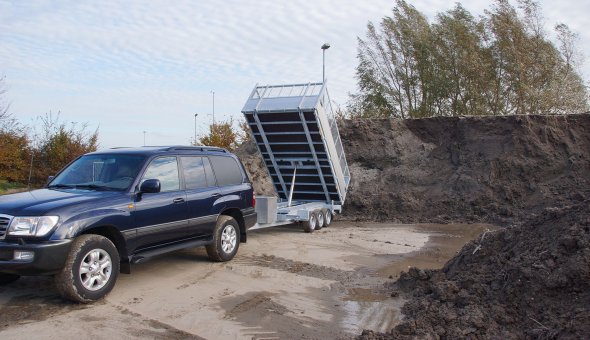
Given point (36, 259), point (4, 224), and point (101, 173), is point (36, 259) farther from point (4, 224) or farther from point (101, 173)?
point (101, 173)

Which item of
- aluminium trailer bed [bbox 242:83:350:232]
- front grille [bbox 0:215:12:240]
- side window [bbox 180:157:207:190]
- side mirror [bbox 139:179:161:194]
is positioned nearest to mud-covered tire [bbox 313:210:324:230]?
aluminium trailer bed [bbox 242:83:350:232]

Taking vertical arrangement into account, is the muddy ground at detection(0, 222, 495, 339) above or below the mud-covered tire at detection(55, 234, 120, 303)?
below

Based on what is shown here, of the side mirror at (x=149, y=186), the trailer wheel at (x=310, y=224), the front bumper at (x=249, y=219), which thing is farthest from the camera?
the trailer wheel at (x=310, y=224)

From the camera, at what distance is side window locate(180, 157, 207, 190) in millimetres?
8507

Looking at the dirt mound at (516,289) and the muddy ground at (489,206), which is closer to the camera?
the dirt mound at (516,289)

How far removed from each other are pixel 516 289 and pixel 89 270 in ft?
16.6

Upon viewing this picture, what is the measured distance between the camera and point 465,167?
1964 cm

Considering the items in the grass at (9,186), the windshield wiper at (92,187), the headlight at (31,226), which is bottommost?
the headlight at (31,226)

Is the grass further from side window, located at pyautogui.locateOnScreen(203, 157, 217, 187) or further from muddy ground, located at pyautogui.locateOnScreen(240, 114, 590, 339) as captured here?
side window, located at pyautogui.locateOnScreen(203, 157, 217, 187)

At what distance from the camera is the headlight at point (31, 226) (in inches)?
243

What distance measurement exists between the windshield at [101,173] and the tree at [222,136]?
22.1 m

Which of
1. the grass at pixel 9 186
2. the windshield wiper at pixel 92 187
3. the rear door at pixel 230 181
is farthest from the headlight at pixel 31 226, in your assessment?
the grass at pixel 9 186

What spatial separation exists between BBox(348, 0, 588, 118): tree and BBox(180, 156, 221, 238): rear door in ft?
71.9

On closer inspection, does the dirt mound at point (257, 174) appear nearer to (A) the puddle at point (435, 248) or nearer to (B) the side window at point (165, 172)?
(A) the puddle at point (435, 248)
